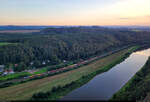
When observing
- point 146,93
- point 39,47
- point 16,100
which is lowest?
point 16,100

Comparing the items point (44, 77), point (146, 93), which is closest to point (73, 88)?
point (44, 77)

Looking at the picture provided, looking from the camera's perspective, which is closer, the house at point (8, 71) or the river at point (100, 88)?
the river at point (100, 88)

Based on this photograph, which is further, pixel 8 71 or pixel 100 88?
pixel 8 71

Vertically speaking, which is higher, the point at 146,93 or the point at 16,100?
the point at 146,93

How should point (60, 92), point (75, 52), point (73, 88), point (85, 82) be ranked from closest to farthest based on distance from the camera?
point (60, 92), point (73, 88), point (85, 82), point (75, 52)

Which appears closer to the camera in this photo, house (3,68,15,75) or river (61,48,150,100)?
river (61,48,150,100)

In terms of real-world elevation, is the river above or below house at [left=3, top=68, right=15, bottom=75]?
below

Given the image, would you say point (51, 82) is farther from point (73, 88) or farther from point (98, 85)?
point (98, 85)

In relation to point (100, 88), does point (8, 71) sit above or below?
above

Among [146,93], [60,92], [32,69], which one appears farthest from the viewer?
[32,69]

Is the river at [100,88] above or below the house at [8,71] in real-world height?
below

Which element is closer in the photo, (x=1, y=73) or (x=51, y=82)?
(x=51, y=82)
